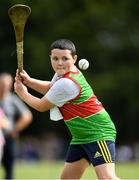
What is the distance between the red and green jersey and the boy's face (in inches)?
2.7

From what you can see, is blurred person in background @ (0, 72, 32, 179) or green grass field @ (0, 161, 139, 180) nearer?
blurred person in background @ (0, 72, 32, 179)

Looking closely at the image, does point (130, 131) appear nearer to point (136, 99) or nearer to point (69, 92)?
point (136, 99)

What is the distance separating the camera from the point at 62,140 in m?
41.7

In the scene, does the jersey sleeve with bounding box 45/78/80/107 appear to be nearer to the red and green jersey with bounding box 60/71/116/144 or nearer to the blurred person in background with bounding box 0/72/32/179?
the red and green jersey with bounding box 60/71/116/144

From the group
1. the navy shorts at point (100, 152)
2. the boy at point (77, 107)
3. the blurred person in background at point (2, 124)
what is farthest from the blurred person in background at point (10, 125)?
the navy shorts at point (100, 152)

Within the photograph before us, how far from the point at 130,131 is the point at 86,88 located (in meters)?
32.8

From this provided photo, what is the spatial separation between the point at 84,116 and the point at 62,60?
64 cm

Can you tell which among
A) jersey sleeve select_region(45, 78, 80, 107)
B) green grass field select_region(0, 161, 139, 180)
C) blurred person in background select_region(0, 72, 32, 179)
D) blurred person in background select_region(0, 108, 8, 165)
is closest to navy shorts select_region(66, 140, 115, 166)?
jersey sleeve select_region(45, 78, 80, 107)

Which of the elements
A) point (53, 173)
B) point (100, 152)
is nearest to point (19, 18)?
point (100, 152)

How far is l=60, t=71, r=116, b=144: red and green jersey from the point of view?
8.92 m

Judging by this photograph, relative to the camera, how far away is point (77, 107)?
892cm

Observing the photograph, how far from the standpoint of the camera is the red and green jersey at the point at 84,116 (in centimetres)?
892

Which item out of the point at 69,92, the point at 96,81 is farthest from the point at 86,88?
the point at 96,81

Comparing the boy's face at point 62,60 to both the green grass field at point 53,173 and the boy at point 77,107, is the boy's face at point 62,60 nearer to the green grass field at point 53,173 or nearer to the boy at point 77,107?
the boy at point 77,107
